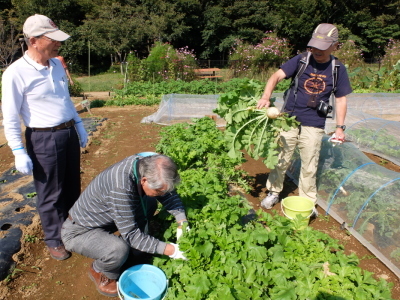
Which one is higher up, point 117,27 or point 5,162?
point 117,27

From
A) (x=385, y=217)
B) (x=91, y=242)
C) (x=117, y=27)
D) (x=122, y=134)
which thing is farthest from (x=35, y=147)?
(x=117, y=27)

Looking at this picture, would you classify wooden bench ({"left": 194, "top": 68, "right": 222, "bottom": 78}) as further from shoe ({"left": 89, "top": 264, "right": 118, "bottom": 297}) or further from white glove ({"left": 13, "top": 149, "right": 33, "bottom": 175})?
shoe ({"left": 89, "top": 264, "right": 118, "bottom": 297})

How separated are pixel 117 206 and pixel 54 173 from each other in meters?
0.93

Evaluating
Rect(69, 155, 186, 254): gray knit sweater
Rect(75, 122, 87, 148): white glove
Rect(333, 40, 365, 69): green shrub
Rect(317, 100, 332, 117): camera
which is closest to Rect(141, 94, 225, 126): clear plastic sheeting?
Rect(317, 100, 332, 117): camera

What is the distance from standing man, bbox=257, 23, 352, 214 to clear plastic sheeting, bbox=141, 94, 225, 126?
4.49 metres

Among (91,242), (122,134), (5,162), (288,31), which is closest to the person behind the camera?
(91,242)

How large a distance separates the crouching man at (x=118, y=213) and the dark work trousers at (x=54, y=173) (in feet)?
1.39

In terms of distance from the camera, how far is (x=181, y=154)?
4203mm

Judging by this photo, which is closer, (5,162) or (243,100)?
(243,100)

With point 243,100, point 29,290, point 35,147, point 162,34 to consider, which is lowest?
point 29,290

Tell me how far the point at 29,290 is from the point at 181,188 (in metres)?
1.65

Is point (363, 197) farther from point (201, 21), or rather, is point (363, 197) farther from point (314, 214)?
point (201, 21)

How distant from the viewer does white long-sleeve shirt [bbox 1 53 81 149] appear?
2.57 meters

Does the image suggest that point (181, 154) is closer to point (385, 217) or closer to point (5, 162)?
point (385, 217)
